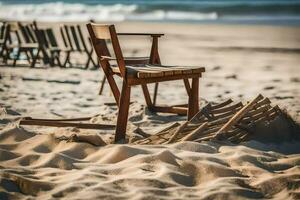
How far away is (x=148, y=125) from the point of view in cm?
528

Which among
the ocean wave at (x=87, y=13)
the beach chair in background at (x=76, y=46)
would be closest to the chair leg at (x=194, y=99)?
the beach chair in background at (x=76, y=46)

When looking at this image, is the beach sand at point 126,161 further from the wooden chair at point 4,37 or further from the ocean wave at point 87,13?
the ocean wave at point 87,13

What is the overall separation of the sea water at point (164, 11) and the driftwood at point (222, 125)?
2573cm

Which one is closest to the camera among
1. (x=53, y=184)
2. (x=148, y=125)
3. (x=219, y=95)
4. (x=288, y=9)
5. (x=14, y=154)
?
(x=53, y=184)

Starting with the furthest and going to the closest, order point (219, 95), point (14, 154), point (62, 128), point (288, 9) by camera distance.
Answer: point (288, 9) < point (219, 95) < point (62, 128) < point (14, 154)

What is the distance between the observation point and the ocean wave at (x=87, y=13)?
3506cm

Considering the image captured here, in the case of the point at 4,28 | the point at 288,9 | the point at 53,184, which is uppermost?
the point at 288,9

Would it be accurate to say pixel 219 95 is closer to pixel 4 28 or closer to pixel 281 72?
pixel 281 72

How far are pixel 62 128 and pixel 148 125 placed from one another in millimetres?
1093

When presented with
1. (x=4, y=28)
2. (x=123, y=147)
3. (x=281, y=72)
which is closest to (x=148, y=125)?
(x=123, y=147)

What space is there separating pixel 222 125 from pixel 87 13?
36733mm

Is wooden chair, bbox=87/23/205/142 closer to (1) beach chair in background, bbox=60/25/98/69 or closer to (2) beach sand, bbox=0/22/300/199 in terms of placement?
(2) beach sand, bbox=0/22/300/199

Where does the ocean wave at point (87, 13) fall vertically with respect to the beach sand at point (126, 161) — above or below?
above

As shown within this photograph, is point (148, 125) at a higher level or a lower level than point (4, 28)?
lower
